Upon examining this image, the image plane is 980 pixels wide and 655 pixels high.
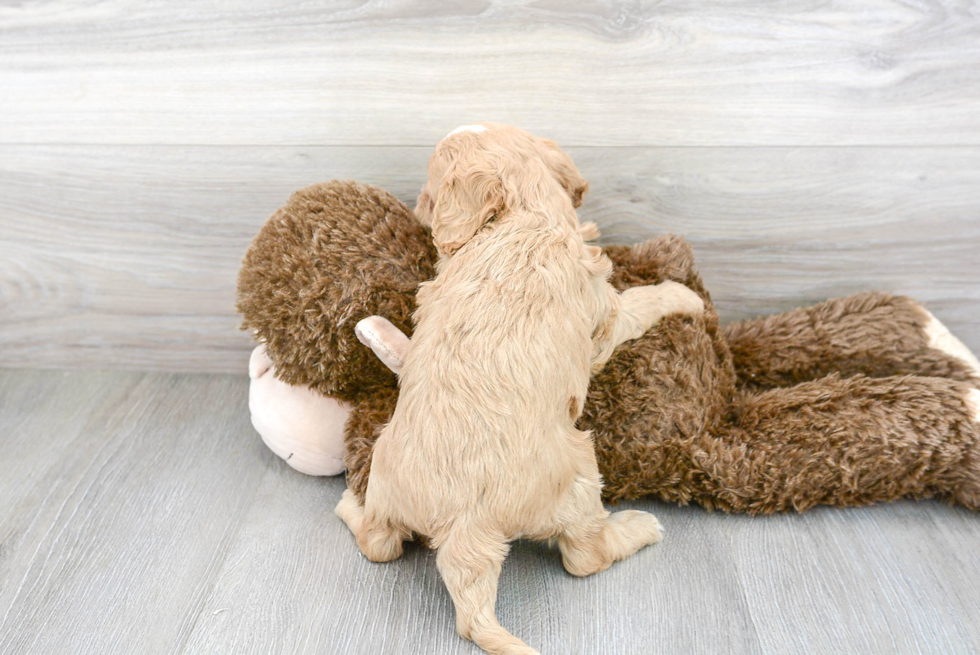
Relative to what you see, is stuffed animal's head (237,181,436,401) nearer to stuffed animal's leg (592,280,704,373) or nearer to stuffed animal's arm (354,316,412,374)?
stuffed animal's arm (354,316,412,374)

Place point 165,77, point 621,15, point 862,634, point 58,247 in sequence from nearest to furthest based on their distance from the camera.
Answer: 1. point 862,634
2. point 621,15
3. point 165,77
4. point 58,247

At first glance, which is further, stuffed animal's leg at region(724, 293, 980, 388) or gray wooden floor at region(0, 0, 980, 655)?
stuffed animal's leg at region(724, 293, 980, 388)

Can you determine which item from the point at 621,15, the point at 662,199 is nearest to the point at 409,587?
the point at 662,199

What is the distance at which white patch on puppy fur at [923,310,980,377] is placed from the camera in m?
1.30

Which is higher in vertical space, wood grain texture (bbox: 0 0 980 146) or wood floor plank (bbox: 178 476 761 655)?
wood grain texture (bbox: 0 0 980 146)

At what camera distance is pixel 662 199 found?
1.38 meters

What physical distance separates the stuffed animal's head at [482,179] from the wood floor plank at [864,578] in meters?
0.61

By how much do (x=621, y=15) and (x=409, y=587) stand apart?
98 cm

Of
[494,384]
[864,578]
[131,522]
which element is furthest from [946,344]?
[131,522]

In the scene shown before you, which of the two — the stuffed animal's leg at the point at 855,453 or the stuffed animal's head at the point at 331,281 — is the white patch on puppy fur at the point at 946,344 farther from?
the stuffed animal's head at the point at 331,281

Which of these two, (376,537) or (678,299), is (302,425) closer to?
(376,537)

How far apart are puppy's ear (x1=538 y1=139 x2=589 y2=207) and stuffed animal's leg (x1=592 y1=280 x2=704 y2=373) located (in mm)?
179

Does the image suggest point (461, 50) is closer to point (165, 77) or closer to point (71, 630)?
point (165, 77)

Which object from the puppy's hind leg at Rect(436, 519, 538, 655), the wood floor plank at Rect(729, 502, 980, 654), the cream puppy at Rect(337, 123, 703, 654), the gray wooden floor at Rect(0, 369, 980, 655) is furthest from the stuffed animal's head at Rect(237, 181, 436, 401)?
the wood floor plank at Rect(729, 502, 980, 654)
